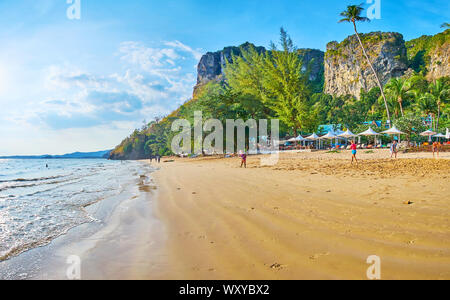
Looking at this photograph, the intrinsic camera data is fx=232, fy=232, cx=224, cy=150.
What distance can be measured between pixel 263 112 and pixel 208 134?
8.59 m

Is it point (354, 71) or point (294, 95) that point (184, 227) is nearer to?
point (294, 95)

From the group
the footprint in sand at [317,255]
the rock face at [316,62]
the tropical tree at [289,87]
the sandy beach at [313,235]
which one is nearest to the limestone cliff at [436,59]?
the rock face at [316,62]

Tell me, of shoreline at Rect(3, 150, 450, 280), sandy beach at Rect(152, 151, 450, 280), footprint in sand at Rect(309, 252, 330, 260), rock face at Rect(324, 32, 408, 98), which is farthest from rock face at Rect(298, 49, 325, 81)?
footprint in sand at Rect(309, 252, 330, 260)

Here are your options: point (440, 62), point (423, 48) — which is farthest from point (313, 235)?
point (423, 48)

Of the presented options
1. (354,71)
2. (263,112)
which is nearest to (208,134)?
(263,112)

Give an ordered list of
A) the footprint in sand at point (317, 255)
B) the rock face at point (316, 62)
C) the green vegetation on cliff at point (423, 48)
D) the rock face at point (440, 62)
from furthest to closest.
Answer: the rock face at point (316, 62)
the green vegetation on cliff at point (423, 48)
the rock face at point (440, 62)
the footprint in sand at point (317, 255)

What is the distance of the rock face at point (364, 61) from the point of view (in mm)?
99625

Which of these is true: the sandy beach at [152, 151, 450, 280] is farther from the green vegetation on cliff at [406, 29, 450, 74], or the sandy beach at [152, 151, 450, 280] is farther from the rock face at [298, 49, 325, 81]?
the rock face at [298, 49, 325, 81]

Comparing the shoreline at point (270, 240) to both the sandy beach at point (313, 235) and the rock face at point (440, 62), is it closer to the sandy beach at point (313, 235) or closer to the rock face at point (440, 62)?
the sandy beach at point (313, 235)

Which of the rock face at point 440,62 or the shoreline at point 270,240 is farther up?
the rock face at point 440,62

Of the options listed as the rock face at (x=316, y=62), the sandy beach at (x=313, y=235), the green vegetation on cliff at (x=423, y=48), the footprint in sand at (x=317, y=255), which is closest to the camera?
the sandy beach at (x=313, y=235)

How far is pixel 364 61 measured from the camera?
4016 inches

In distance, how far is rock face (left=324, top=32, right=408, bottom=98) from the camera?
99.6 meters

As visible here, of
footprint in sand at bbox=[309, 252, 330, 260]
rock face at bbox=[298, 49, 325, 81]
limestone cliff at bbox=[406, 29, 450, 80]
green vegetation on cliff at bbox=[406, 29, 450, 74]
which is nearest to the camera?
footprint in sand at bbox=[309, 252, 330, 260]
